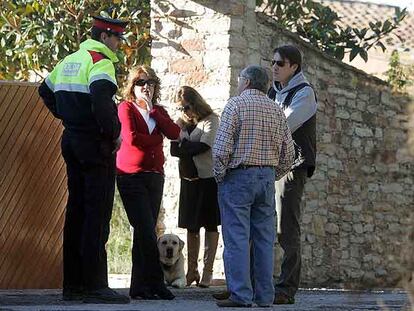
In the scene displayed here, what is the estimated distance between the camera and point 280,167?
9164 mm

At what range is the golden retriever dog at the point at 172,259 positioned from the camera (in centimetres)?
1142

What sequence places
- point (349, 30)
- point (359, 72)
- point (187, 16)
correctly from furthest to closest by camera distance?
point (349, 30) < point (359, 72) < point (187, 16)

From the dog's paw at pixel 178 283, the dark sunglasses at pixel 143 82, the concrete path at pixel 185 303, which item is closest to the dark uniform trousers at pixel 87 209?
the concrete path at pixel 185 303

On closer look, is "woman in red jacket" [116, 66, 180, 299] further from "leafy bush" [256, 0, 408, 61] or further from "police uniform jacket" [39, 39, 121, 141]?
"leafy bush" [256, 0, 408, 61]

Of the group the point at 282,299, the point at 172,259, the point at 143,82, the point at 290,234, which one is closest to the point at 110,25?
the point at 143,82

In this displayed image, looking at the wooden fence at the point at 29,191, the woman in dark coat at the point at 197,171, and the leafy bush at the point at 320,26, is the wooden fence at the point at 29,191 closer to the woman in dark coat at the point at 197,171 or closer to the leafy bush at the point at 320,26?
the woman in dark coat at the point at 197,171

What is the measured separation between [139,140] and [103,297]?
55.2 inches

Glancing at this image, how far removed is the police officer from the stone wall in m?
3.38

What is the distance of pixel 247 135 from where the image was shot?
347 inches

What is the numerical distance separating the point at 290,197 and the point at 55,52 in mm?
5388

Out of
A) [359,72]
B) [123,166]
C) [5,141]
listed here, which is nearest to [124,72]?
[359,72]

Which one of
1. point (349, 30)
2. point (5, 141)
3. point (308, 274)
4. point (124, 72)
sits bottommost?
point (308, 274)

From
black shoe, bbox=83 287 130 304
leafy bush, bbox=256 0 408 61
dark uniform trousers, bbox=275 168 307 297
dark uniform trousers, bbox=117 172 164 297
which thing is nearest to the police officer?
black shoe, bbox=83 287 130 304

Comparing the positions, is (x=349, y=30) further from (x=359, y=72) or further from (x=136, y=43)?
(x=136, y=43)
